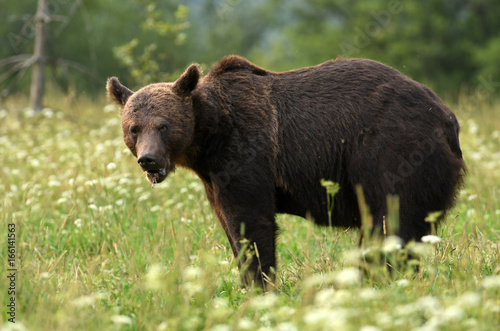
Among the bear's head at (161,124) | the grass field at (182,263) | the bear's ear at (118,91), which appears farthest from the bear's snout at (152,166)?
the bear's ear at (118,91)

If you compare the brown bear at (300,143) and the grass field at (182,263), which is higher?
the brown bear at (300,143)

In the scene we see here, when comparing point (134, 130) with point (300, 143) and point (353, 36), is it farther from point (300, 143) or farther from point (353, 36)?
point (353, 36)

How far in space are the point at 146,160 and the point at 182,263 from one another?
1.40 metres

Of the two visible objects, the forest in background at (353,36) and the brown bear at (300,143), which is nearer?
the brown bear at (300,143)

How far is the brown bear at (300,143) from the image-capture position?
15.1ft

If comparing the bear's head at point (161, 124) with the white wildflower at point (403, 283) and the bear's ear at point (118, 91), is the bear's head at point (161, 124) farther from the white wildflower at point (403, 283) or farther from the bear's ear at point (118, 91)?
the white wildflower at point (403, 283)

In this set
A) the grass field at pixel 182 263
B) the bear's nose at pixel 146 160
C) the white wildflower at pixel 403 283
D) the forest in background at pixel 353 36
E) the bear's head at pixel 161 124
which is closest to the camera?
the grass field at pixel 182 263

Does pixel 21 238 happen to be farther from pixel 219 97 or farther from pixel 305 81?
pixel 305 81

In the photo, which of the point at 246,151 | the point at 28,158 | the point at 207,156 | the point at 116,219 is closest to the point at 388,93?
the point at 246,151

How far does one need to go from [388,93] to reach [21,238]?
3223mm

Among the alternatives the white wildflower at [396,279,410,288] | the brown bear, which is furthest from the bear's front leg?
the white wildflower at [396,279,410,288]

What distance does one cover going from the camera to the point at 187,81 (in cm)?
486

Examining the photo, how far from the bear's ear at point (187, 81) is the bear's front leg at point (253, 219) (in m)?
0.77

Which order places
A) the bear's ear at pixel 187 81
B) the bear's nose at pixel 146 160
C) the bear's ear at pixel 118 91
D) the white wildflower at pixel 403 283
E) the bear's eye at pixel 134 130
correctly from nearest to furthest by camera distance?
the white wildflower at pixel 403 283 → the bear's nose at pixel 146 160 → the bear's eye at pixel 134 130 → the bear's ear at pixel 187 81 → the bear's ear at pixel 118 91
